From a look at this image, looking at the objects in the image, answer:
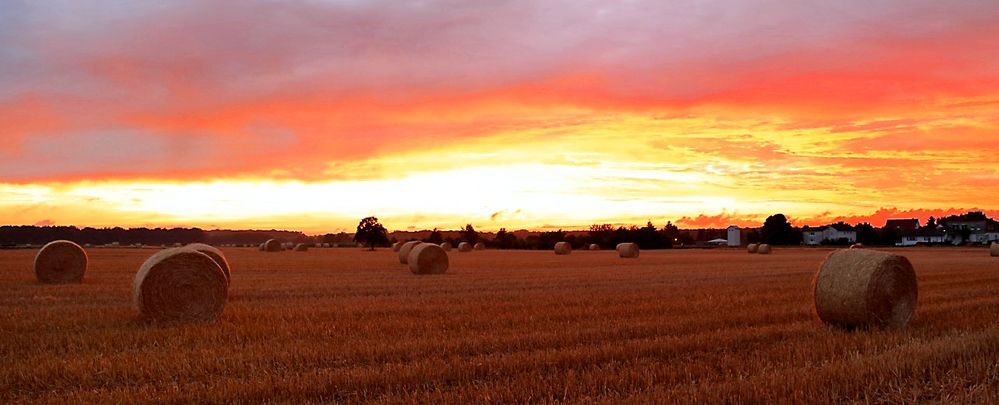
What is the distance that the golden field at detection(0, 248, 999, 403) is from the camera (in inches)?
289

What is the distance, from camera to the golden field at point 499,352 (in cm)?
734

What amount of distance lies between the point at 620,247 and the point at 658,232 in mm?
39869

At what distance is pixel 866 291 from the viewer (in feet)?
39.1

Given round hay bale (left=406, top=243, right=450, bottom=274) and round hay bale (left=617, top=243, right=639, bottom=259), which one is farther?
round hay bale (left=617, top=243, right=639, bottom=259)

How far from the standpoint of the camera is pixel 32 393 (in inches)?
297

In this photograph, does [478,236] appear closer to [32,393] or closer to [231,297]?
[231,297]

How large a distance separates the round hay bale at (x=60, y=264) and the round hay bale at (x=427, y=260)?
10.0 m

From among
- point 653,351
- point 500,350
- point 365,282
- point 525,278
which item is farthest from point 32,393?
point 525,278

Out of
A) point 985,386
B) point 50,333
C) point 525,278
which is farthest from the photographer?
point 525,278

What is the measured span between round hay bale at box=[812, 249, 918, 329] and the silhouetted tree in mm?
74867

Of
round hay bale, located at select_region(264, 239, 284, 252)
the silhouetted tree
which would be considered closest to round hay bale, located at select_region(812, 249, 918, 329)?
round hay bale, located at select_region(264, 239, 284, 252)

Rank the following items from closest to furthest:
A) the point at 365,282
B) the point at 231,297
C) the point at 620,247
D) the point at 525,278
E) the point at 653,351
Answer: the point at 653,351
the point at 231,297
the point at 365,282
the point at 525,278
the point at 620,247

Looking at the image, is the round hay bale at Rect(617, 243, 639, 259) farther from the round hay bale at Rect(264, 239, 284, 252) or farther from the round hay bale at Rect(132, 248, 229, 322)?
the round hay bale at Rect(132, 248, 229, 322)

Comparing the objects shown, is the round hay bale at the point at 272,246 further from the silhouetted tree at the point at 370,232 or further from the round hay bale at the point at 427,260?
the round hay bale at the point at 427,260
